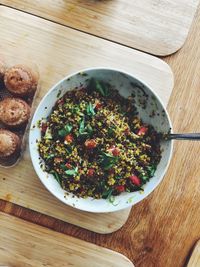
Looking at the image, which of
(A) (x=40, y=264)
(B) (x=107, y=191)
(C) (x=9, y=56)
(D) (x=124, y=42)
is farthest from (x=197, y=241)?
(C) (x=9, y=56)

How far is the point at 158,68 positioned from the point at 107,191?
364mm

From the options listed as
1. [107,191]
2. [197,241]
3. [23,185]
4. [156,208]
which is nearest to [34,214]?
[23,185]

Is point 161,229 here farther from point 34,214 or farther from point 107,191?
point 34,214

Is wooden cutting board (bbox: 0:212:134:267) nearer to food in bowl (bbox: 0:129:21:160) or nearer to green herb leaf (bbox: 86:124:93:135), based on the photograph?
food in bowl (bbox: 0:129:21:160)

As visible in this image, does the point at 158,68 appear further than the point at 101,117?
Yes

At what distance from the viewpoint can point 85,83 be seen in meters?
1.28

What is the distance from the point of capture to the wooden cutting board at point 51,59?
133cm

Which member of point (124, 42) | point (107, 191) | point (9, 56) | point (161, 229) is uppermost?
point (124, 42)

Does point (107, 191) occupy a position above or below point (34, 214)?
above

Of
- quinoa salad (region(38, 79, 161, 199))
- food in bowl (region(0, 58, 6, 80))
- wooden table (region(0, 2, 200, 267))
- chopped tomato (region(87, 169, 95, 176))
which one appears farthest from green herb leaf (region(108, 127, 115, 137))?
food in bowl (region(0, 58, 6, 80))

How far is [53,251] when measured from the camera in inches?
53.5

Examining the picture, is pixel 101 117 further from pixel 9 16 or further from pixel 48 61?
pixel 9 16

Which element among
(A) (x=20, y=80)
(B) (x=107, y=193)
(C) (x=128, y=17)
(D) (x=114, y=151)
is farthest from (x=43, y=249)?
(C) (x=128, y=17)

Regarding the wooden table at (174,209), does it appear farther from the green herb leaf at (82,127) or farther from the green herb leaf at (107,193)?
the green herb leaf at (82,127)
